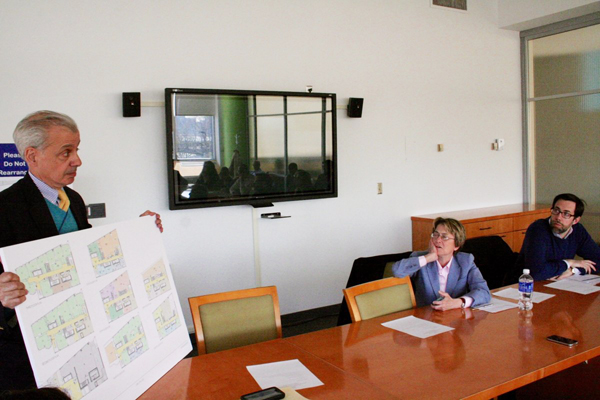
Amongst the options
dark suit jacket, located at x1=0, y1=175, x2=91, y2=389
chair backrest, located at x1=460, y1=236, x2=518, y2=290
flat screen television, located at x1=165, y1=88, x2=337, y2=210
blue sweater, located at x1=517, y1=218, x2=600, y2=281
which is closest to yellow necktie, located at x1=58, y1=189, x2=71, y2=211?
dark suit jacket, located at x1=0, y1=175, x2=91, y2=389

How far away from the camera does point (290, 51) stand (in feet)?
16.1

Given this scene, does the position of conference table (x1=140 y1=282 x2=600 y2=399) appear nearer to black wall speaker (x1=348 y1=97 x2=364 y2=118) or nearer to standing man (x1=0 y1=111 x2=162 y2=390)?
standing man (x1=0 y1=111 x2=162 y2=390)

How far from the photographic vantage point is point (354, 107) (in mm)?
5211

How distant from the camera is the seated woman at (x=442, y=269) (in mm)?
3094

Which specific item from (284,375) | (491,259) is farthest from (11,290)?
(491,259)

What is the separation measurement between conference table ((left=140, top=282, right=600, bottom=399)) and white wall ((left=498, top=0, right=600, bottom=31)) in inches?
171

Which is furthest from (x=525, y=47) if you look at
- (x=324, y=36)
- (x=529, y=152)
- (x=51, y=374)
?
(x=51, y=374)

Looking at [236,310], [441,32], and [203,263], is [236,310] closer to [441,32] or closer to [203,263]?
[203,263]

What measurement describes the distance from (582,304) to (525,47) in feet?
15.7

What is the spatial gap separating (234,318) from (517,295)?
1719mm

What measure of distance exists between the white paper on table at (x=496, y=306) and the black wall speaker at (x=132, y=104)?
2882mm

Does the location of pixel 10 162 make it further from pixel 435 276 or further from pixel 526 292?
pixel 526 292

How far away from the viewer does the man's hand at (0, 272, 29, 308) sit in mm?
1440

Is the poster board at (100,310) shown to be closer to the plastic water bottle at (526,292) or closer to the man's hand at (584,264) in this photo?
the plastic water bottle at (526,292)
